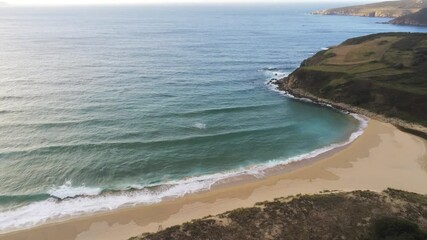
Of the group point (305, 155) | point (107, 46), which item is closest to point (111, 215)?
point (305, 155)

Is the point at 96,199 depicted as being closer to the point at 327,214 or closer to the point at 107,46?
the point at 327,214

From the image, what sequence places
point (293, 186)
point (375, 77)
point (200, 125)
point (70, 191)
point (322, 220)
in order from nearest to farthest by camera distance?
point (322, 220) → point (70, 191) → point (293, 186) → point (200, 125) → point (375, 77)

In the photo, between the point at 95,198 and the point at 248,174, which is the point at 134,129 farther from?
the point at 248,174

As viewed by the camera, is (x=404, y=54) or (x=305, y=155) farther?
(x=404, y=54)

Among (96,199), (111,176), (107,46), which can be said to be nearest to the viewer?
(96,199)

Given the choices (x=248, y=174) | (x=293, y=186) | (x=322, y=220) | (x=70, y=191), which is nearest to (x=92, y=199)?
(x=70, y=191)

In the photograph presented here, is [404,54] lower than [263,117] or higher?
higher

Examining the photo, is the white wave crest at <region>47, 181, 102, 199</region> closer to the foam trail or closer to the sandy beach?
the foam trail

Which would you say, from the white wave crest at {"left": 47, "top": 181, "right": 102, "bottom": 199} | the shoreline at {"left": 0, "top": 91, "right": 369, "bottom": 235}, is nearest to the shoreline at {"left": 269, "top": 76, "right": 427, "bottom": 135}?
the shoreline at {"left": 0, "top": 91, "right": 369, "bottom": 235}
